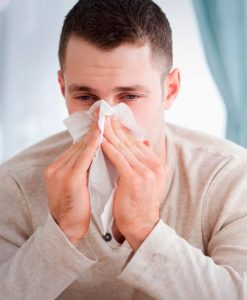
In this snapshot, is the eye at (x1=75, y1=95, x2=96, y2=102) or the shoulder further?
the shoulder

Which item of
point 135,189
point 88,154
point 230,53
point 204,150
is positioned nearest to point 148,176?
point 135,189

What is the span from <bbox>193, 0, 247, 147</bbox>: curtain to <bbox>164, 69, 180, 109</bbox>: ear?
110 cm

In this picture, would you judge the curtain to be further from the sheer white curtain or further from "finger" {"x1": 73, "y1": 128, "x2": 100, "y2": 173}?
"finger" {"x1": 73, "y1": 128, "x2": 100, "y2": 173}

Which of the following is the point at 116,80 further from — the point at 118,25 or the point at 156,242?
the point at 156,242

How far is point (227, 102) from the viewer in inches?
116

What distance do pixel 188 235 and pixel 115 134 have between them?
37cm

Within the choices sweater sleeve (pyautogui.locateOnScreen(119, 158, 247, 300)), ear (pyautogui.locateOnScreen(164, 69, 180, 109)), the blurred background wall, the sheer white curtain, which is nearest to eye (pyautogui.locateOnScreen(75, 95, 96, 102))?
ear (pyautogui.locateOnScreen(164, 69, 180, 109))

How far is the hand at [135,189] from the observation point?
1424 millimetres

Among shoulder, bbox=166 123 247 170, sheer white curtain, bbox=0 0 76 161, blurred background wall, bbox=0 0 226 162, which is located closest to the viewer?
shoulder, bbox=166 123 247 170

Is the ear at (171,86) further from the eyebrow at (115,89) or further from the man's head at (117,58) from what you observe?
the eyebrow at (115,89)

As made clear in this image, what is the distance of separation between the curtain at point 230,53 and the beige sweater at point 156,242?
1034 mm

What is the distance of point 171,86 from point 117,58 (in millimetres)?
291

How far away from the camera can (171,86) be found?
1799 mm

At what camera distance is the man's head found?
1559 millimetres
